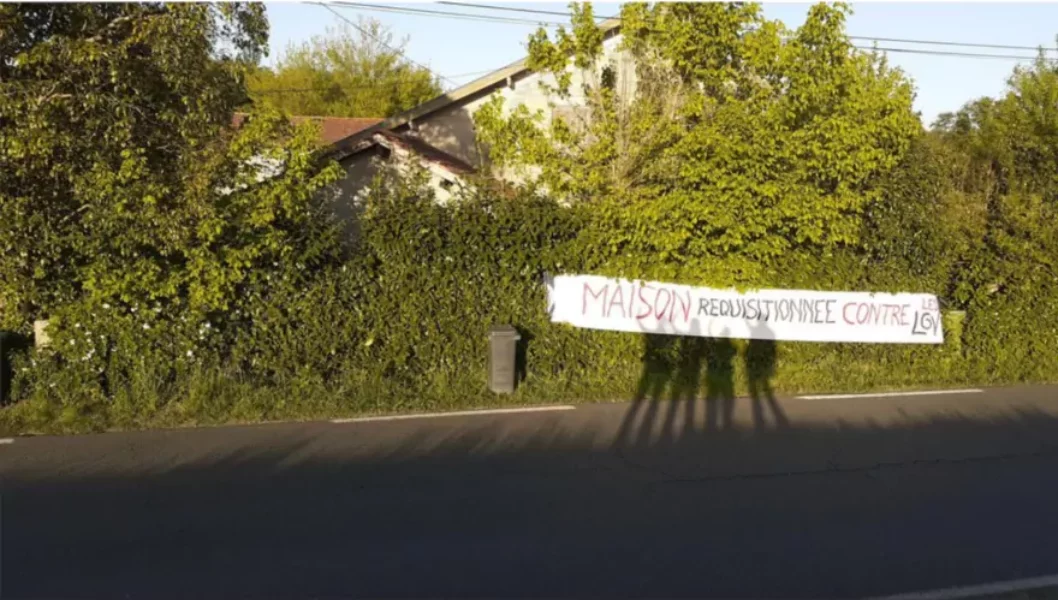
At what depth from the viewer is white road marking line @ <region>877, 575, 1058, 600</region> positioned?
4.94 meters

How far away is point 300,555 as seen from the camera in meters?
5.40

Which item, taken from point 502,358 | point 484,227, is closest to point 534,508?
point 502,358

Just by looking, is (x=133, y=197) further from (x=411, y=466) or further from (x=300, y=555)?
(x=300, y=555)

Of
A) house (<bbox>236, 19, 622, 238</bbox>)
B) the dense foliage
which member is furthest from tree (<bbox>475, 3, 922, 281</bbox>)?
house (<bbox>236, 19, 622, 238</bbox>)

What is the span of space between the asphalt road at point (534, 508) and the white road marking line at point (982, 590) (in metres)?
0.08

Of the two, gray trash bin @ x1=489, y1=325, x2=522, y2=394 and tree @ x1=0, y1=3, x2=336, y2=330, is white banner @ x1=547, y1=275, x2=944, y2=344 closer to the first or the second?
gray trash bin @ x1=489, y1=325, x2=522, y2=394

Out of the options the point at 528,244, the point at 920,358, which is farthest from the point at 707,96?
the point at 920,358

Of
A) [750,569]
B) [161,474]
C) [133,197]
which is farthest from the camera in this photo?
[133,197]

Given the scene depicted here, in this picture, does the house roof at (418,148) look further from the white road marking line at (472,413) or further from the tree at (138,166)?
the white road marking line at (472,413)

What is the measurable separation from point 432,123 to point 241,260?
29.9ft

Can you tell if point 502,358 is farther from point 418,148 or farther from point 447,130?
point 447,130

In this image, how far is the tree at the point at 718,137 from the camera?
35.7 ft

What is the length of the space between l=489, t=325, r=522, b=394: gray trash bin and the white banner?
3.38ft

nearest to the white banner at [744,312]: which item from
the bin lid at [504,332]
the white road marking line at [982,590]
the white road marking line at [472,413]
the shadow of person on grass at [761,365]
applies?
the shadow of person on grass at [761,365]
